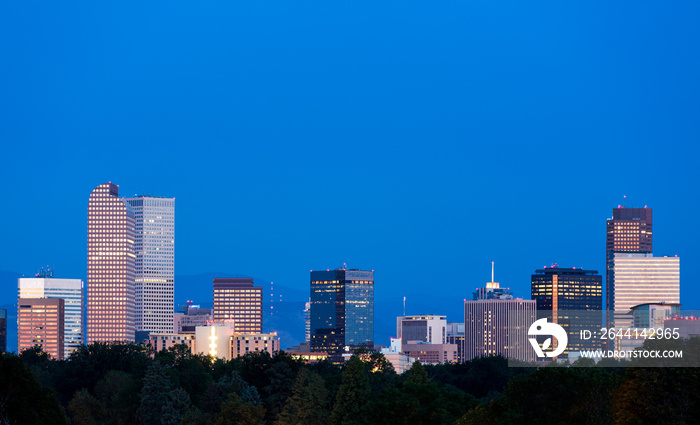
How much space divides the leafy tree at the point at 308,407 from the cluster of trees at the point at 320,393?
11cm

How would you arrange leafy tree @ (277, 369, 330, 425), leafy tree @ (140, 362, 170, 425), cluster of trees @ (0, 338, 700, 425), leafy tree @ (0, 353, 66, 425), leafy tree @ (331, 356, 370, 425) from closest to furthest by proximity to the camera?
1. cluster of trees @ (0, 338, 700, 425)
2. leafy tree @ (0, 353, 66, 425)
3. leafy tree @ (331, 356, 370, 425)
4. leafy tree @ (277, 369, 330, 425)
5. leafy tree @ (140, 362, 170, 425)

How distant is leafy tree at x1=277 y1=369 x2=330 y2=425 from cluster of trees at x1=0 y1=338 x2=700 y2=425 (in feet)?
0.35

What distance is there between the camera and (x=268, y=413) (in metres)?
101

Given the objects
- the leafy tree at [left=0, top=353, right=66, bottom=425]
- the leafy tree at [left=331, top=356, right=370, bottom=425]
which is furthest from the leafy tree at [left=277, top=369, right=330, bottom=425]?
the leafy tree at [left=0, top=353, right=66, bottom=425]

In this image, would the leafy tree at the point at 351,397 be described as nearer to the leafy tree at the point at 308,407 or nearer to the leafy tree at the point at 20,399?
the leafy tree at the point at 308,407

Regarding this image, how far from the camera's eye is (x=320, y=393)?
280ft

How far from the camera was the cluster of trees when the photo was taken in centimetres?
4119

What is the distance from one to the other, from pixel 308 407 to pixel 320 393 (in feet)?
7.16

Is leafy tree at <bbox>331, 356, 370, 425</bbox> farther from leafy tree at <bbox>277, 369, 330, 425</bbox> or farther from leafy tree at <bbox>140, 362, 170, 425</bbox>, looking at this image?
leafy tree at <bbox>140, 362, 170, 425</bbox>

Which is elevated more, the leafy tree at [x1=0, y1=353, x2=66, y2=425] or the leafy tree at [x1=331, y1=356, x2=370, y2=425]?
the leafy tree at [x1=0, y1=353, x2=66, y2=425]

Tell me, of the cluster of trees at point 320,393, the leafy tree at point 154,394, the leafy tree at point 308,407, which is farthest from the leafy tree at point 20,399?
the leafy tree at point 154,394

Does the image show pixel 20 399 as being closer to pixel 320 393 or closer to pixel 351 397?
pixel 351 397

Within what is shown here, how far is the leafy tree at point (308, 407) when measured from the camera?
82875mm

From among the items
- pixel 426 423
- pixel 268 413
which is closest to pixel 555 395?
pixel 426 423
